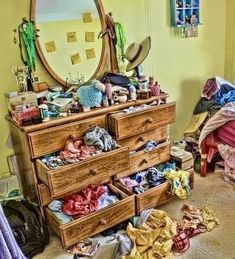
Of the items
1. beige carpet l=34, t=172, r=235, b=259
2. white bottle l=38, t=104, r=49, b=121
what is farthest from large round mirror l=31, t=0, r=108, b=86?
beige carpet l=34, t=172, r=235, b=259

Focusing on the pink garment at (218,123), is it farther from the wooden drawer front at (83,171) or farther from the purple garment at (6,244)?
the purple garment at (6,244)

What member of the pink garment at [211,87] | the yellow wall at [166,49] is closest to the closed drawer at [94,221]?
the yellow wall at [166,49]

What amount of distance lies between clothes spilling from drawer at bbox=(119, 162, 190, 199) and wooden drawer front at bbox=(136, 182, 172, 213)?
4 centimetres

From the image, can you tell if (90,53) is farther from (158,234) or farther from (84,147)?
(158,234)

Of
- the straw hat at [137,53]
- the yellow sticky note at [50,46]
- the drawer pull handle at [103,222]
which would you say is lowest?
the drawer pull handle at [103,222]

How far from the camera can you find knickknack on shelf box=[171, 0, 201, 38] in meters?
2.92

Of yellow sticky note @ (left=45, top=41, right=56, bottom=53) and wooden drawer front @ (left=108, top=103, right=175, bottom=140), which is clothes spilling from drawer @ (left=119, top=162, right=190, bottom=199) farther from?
yellow sticky note @ (left=45, top=41, right=56, bottom=53)

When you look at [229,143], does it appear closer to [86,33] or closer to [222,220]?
[222,220]

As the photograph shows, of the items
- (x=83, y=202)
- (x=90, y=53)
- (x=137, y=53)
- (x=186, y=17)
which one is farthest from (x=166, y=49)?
(x=83, y=202)

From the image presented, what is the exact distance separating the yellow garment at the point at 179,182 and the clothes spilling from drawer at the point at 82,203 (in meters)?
0.43

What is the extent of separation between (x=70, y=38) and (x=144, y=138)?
3.08ft

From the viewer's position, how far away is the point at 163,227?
205 cm

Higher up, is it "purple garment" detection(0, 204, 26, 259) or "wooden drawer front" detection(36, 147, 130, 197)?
"purple garment" detection(0, 204, 26, 259)

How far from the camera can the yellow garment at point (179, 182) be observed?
2.35 metres
